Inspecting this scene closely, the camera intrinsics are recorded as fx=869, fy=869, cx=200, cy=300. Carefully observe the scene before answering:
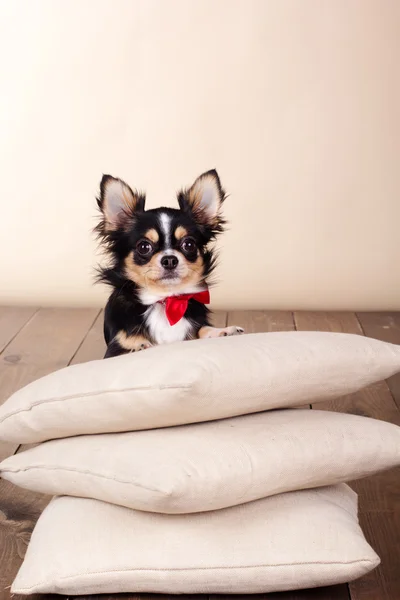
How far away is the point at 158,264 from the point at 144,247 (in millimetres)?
58

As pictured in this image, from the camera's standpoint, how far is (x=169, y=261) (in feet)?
5.93

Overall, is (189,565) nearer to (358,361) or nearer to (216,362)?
(216,362)

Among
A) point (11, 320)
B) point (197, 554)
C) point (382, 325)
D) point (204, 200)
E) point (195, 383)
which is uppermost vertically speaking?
point (204, 200)

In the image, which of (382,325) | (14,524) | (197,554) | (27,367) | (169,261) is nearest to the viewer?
(197,554)

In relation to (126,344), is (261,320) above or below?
below

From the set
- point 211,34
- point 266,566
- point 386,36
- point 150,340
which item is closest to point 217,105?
point 211,34

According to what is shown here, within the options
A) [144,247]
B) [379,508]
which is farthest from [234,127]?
[379,508]

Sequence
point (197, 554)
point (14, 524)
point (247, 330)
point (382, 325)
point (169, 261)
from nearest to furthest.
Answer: point (197, 554)
point (14, 524)
point (169, 261)
point (247, 330)
point (382, 325)

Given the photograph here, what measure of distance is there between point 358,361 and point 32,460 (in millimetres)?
608

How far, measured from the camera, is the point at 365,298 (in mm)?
3424

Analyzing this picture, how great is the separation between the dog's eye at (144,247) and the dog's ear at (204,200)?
12 centimetres

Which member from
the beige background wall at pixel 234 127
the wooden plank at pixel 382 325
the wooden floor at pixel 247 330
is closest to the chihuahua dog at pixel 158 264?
the wooden floor at pixel 247 330

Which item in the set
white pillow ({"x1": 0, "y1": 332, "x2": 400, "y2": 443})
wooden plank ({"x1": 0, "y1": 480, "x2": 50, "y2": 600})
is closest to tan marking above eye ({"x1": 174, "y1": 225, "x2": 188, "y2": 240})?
white pillow ({"x1": 0, "y1": 332, "x2": 400, "y2": 443})

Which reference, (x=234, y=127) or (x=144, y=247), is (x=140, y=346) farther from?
(x=234, y=127)
